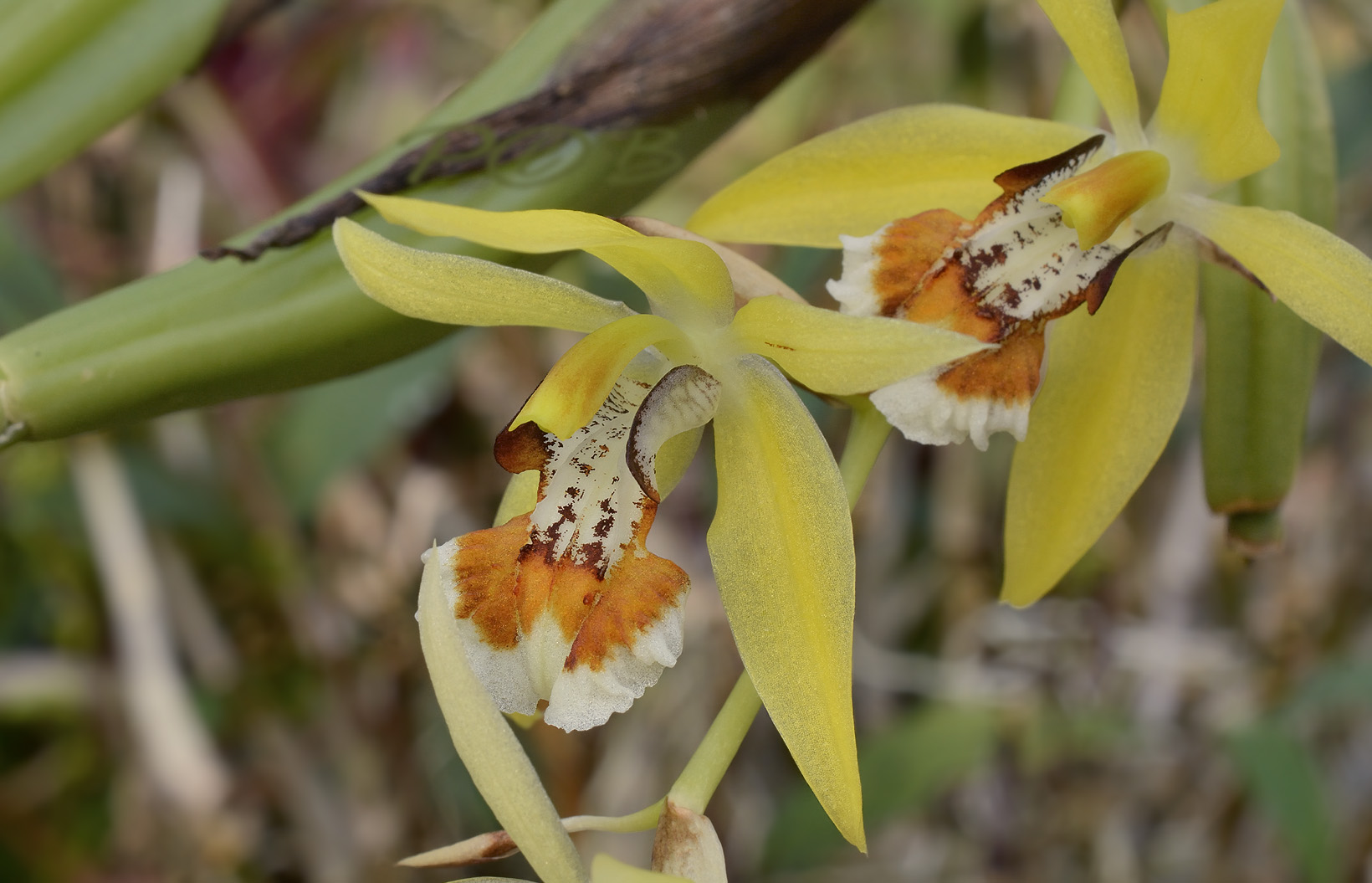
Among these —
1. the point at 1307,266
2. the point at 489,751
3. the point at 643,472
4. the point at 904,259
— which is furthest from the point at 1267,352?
the point at 489,751

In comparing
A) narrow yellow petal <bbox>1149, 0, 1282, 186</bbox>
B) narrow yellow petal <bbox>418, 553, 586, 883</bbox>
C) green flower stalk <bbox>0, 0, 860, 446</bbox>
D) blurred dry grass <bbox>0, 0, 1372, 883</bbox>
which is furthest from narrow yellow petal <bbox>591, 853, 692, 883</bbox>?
blurred dry grass <bbox>0, 0, 1372, 883</bbox>

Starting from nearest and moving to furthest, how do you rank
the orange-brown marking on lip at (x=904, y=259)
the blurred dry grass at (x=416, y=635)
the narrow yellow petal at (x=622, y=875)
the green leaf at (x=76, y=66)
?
1. the narrow yellow petal at (x=622, y=875)
2. the orange-brown marking on lip at (x=904, y=259)
3. the green leaf at (x=76, y=66)
4. the blurred dry grass at (x=416, y=635)

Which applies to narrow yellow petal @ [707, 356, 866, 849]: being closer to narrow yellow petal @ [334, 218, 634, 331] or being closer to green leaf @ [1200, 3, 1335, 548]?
narrow yellow petal @ [334, 218, 634, 331]

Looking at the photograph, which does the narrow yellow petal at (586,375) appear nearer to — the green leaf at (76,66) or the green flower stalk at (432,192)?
the green flower stalk at (432,192)

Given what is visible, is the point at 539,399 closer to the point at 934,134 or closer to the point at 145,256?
the point at 934,134

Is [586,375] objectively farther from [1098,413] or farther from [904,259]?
[1098,413]

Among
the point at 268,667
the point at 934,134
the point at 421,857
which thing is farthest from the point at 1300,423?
the point at 268,667

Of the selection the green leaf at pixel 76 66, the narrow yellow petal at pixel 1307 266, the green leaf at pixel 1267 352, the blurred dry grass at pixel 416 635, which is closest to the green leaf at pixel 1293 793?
the blurred dry grass at pixel 416 635
